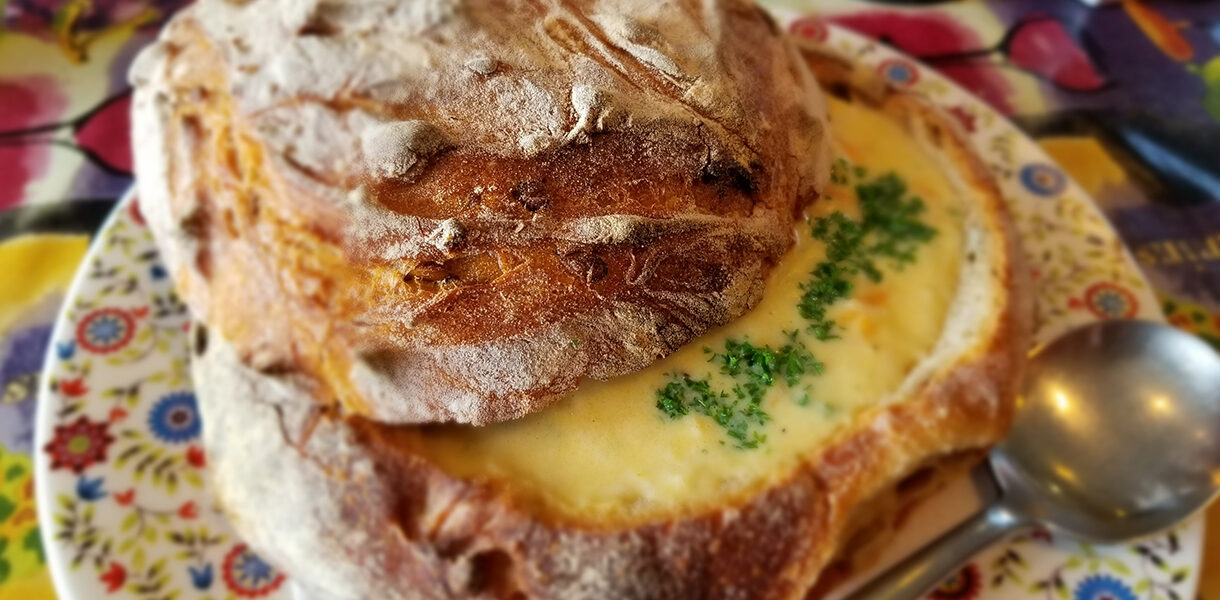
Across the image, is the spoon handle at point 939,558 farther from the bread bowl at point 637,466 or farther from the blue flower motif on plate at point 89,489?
the blue flower motif on plate at point 89,489

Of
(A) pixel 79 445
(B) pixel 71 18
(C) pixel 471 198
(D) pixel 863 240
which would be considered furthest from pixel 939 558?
(B) pixel 71 18

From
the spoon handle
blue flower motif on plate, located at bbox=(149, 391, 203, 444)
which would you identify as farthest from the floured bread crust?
the spoon handle

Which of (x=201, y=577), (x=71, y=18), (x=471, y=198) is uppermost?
(x=471, y=198)

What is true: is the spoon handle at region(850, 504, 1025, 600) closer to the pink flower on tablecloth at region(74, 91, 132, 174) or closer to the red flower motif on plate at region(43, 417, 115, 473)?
the red flower motif on plate at region(43, 417, 115, 473)

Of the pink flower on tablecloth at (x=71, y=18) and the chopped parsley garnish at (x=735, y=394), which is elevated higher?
the chopped parsley garnish at (x=735, y=394)

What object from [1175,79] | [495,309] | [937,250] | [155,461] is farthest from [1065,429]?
[155,461]

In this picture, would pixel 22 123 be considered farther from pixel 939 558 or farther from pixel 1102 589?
pixel 1102 589

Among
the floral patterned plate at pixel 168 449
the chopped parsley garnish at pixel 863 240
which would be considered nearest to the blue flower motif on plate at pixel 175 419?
the floral patterned plate at pixel 168 449

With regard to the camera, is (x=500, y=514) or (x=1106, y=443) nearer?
(x=500, y=514)

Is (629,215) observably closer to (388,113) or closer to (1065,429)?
(388,113)
